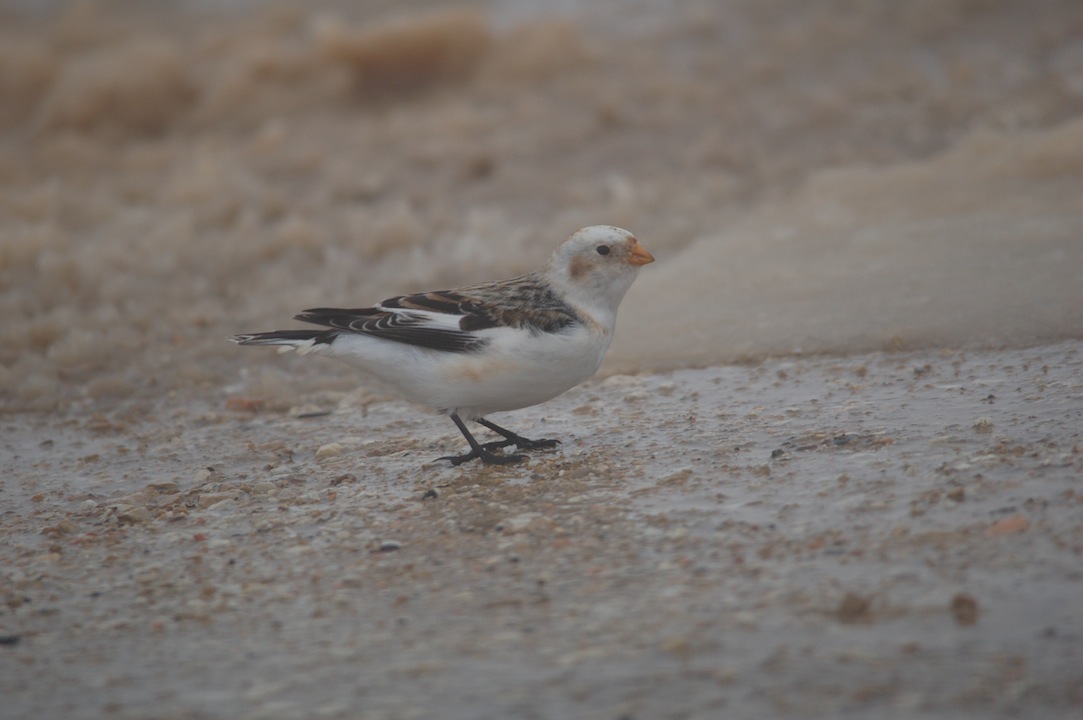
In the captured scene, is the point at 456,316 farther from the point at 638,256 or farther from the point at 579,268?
the point at 638,256

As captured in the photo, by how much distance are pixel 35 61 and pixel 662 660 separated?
10733mm

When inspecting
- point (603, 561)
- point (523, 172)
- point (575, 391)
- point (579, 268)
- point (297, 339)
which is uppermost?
point (523, 172)

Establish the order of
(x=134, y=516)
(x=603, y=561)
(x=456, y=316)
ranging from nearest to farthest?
(x=603, y=561) < (x=134, y=516) < (x=456, y=316)

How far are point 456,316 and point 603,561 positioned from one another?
142 centimetres

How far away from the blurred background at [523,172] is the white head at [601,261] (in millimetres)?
1084

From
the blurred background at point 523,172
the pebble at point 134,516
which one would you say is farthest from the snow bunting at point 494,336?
the blurred background at point 523,172

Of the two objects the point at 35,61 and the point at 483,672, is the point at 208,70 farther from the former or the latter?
the point at 483,672

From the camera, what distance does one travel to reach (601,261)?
16.0 feet

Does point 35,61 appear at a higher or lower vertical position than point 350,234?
higher

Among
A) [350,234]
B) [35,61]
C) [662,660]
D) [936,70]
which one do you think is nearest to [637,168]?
[350,234]

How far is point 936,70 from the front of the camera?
35.5ft

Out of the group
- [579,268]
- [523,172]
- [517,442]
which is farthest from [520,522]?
[523,172]

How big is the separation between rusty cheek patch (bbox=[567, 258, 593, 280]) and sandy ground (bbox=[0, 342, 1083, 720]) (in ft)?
2.10

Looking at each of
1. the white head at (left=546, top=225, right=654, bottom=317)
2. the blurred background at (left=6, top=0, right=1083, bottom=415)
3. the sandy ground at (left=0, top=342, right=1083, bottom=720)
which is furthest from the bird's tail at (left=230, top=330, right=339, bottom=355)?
the blurred background at (left=6, top=0, right=1083, bottom=415)
